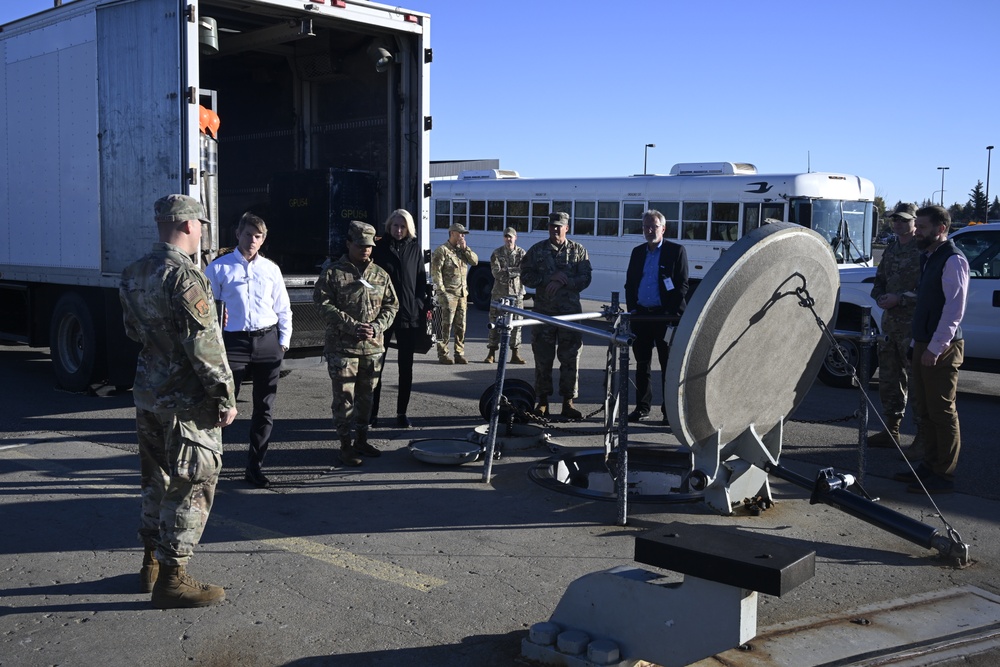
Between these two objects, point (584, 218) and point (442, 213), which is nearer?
point (584, 218)

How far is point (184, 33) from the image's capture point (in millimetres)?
8875

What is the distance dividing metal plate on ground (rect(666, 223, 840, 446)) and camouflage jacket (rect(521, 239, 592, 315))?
3284mm

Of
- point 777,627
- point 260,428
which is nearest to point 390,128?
point 260,428

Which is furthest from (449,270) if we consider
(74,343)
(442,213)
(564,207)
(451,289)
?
(442,213)

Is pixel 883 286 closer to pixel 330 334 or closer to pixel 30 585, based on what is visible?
pixel 330 334

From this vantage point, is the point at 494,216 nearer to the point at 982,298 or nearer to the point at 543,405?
the point at 982,298

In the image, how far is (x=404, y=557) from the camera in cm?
563

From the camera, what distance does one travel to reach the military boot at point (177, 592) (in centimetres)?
475

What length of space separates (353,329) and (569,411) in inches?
113

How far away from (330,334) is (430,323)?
105 inches

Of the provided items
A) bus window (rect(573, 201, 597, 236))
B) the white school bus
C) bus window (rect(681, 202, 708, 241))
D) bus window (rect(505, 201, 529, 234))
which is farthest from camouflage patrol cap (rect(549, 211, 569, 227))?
bus window (rect(505, 201, 529, 234))

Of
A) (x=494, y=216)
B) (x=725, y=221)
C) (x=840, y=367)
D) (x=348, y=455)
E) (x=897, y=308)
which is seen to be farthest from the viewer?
(x=494, y=216)

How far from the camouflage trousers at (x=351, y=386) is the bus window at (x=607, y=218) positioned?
1460 centimetres

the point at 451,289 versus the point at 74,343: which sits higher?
the point at 451,289
